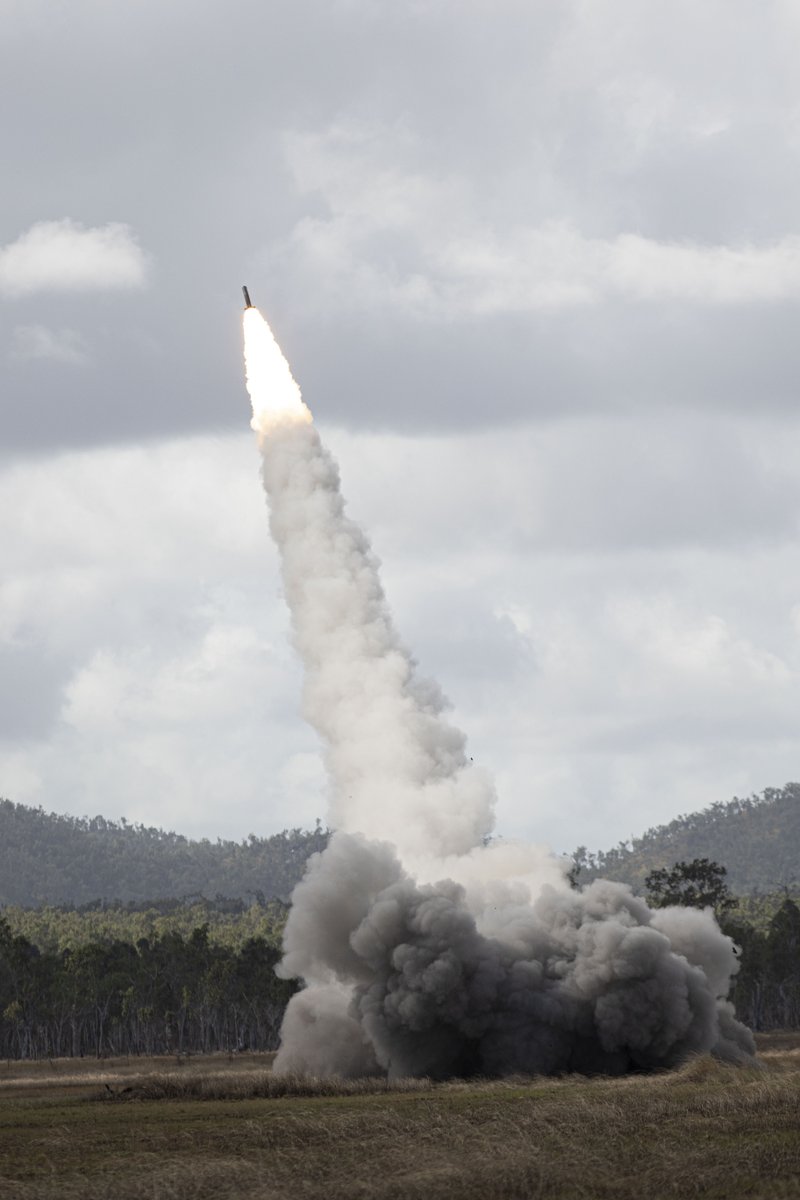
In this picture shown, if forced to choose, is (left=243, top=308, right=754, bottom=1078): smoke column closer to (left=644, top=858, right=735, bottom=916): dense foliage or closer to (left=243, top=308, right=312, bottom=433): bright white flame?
(left=243, top=308, right=312, bottom=433): bright white flame

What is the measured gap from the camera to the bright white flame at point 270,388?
63.7 metres

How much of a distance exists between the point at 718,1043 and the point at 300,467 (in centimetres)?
2437

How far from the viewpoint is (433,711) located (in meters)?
64.9

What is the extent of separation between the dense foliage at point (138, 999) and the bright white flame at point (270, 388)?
60.5 metres

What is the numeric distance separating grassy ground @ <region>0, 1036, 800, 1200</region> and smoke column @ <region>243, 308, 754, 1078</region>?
3185 millimetres

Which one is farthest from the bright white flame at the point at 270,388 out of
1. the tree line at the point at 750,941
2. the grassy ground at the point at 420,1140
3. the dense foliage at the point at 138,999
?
the tree line at the point at 750,941

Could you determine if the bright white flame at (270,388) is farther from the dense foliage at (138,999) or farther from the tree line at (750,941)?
the tree line at (750,941)

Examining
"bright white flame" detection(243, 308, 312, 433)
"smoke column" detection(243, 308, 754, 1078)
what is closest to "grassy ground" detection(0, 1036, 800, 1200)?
"smoke column" detection(243, 308, 754, 1078)

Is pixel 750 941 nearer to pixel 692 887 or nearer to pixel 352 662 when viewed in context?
pixel 692 887

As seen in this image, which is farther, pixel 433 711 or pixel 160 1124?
pixel 433 711

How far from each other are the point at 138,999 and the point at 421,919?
74.4 m

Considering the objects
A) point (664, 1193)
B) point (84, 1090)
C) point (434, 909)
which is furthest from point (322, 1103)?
point (664, 1193)

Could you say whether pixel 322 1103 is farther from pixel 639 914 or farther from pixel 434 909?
pixel 639 914

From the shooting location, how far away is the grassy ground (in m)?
29.8
